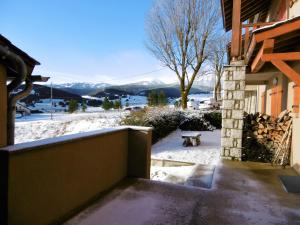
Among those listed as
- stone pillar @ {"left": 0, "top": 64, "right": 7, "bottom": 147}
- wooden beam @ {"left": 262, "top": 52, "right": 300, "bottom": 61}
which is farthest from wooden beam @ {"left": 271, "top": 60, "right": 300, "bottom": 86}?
stone pillar @ {"left": 0, "top": 64, "right": 7, "bottom": 147}

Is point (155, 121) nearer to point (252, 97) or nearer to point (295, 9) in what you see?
point (295, 9)

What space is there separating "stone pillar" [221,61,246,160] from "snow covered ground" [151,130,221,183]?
527 mm

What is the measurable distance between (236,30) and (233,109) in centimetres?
200

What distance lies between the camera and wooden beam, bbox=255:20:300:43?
164 inches

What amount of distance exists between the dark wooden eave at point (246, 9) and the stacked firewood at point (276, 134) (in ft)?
11.4

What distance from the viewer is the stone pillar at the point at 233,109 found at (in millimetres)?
5977

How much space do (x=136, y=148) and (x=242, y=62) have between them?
3.58 metres

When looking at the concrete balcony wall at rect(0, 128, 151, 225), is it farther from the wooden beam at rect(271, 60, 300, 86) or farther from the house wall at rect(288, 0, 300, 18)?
the house wall at rect(288, 0, 300, 18)

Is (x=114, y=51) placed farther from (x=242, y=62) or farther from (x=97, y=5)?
(x=242, y=62)

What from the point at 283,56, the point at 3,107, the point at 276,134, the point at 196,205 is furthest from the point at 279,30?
the point at 3,107

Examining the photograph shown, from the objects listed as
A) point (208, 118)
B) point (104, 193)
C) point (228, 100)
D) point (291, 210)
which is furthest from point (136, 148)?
point (208, 118)

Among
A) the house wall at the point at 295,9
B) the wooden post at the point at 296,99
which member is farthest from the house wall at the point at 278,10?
the wooden post at the point at 296,99

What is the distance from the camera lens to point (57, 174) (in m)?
2.60

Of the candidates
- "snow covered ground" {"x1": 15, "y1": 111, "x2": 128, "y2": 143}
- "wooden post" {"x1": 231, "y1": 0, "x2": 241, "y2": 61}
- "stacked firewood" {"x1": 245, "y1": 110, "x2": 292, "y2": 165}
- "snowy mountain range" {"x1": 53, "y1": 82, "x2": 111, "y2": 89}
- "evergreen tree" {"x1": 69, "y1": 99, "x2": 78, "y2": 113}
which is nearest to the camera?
"stacked firewood" {"x1": 245, "y1": 110, "x2": 292, "y2": 165}
